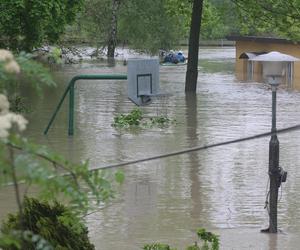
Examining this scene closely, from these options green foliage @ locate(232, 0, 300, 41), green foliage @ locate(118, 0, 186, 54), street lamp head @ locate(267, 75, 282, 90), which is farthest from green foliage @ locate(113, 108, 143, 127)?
green foliage @ locate(118, 0, 186, 54)

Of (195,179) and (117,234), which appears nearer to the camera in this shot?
(117,234)

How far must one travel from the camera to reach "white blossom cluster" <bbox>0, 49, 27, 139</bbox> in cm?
333

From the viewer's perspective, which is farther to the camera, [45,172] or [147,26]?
[147,26]

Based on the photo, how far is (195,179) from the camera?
561 inches

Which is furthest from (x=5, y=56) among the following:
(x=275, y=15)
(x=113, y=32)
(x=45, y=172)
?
(x=113, y=32)

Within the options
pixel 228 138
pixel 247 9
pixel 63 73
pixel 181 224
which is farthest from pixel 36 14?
pixel 63 73

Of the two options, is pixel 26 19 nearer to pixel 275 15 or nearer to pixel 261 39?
pixel 275 15

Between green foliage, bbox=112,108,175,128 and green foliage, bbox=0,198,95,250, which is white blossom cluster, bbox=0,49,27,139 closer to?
green foliage, bbox=0,198,95,250

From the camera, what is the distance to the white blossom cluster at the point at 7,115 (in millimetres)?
3334

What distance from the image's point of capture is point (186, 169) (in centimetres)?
1519

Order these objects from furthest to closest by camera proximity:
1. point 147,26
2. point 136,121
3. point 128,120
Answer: point 147,26
point 136,121
point 128,120

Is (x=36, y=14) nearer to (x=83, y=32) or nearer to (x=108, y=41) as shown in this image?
(x=83, y=32)

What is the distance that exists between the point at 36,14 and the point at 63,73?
24424mm

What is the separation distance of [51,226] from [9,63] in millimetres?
3326
